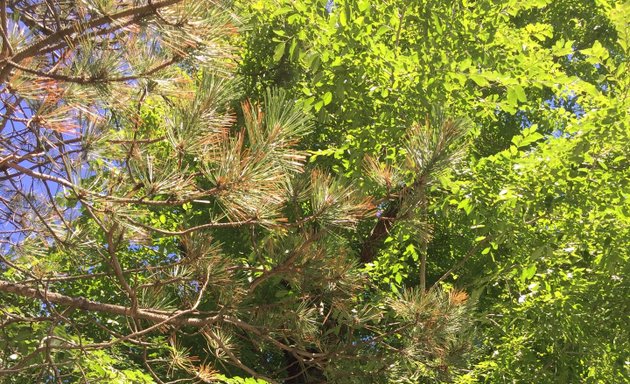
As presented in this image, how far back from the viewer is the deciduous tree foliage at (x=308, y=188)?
145 inches

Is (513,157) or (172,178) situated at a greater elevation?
(172,178)

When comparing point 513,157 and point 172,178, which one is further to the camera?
point 513,157

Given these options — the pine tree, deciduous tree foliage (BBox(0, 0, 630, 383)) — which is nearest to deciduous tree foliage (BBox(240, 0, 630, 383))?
deciduous tree foliage (BBox(0, 0, 630, 383))

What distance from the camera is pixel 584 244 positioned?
5297 millimetres

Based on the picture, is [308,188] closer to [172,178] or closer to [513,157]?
[172,178]

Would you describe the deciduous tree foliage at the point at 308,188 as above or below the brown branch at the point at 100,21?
below

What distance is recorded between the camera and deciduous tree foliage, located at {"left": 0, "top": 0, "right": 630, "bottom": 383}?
369 centimetres

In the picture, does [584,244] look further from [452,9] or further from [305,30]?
[305,30]

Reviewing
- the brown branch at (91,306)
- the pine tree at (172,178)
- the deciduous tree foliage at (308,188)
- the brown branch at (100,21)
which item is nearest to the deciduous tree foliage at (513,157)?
the deciduous tree foliage at (308,188)

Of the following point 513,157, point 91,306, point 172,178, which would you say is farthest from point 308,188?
point 513,157

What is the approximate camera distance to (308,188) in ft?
13.8

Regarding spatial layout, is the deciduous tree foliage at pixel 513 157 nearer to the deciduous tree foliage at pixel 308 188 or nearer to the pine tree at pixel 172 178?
the deciduous tree foliage at pixel 308 188

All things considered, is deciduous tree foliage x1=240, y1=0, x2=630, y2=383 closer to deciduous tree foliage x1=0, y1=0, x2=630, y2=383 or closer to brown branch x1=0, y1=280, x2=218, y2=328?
deciduous tree foliage x1=0, y1=0, x2=630, y2=383

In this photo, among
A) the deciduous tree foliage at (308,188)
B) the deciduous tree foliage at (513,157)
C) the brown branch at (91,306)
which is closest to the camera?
the deciduous tree foliage at (308,188)
